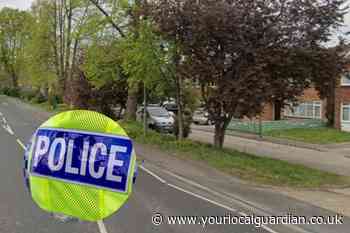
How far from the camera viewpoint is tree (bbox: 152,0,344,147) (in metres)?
14.6

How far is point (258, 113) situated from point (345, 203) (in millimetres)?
6520

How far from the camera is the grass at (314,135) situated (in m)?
26.5

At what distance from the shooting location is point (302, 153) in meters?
21.5

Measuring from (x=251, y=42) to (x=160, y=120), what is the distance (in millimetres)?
14163

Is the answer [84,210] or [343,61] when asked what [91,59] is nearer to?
[343,61]

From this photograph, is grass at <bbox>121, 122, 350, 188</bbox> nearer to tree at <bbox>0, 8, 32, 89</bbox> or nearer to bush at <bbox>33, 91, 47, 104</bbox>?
bush at <bbox>33, 91, 47, 104</bbox>

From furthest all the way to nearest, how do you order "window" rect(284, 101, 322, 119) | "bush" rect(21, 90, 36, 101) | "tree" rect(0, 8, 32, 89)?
"tree" rect(0, 8, 32, 89), "bush" rect(21, 90, 36, 101), "window" rect(284, 101, 322, 119)

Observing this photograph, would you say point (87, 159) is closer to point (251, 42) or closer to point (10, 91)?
point (251, 42)

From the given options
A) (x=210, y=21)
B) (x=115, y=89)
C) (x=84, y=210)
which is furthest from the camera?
(x=115, y=89)

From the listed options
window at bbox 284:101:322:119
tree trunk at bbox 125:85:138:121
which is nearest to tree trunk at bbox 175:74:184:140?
tree trunk at bbox 125:85:138:121

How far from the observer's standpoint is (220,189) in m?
10.5

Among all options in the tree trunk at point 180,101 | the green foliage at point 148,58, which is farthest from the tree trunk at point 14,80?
the green foliage at point 148,58

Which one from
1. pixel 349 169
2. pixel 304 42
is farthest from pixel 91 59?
pixel 349 169

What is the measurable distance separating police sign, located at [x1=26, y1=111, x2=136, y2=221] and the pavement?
14.1 meters
